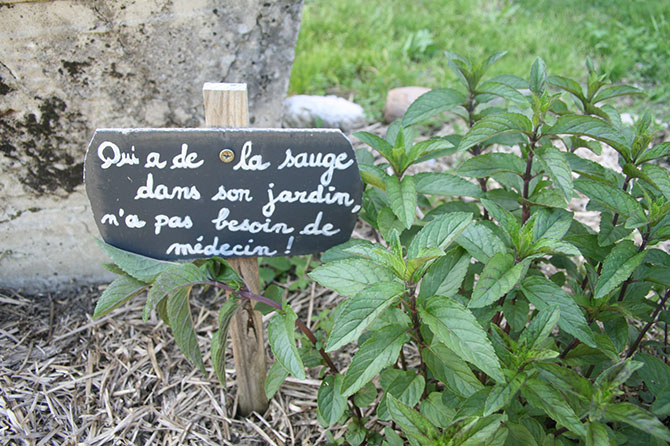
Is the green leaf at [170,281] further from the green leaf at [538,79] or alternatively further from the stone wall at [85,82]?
the green leaf at [538,79]

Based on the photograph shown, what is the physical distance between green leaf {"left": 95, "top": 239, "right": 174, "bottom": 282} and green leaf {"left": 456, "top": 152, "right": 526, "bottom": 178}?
0.85m

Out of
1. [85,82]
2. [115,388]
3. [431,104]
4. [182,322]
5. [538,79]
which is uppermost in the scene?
[538,79]

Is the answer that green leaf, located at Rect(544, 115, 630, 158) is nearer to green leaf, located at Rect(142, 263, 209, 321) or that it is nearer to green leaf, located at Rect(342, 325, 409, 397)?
green leaf, located at Rect(342, 325, 409, 397)

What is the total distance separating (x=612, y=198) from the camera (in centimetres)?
141

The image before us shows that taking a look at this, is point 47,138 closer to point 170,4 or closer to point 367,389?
point 170,4

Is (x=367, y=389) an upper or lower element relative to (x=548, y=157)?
lower

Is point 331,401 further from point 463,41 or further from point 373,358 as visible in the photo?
point 463,41

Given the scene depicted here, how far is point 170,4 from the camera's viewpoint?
1897 millimetres

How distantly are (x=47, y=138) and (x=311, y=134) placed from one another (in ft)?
3.70

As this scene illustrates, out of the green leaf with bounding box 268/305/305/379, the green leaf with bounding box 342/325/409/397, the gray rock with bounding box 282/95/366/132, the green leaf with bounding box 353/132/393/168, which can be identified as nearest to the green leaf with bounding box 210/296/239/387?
the green leaf with bounding box 268/305/305/379

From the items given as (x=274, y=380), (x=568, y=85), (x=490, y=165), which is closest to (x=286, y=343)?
(x=274, y=380)

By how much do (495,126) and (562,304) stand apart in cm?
48

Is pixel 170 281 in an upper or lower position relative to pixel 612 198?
lower

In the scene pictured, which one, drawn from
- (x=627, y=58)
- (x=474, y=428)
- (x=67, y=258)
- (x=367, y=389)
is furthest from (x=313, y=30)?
(x=474, y=428)
